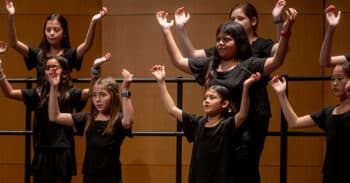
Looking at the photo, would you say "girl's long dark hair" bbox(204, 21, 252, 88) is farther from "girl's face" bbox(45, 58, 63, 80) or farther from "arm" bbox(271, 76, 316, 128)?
"girl's face" bbox(45, 58, 63, 80)

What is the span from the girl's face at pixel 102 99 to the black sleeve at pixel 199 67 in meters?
0.59

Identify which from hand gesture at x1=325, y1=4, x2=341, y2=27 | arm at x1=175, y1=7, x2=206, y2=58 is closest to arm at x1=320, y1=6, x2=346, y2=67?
hand gesture at x1=325, y1=4, x2=341, y2=27

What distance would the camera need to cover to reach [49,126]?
436 cm

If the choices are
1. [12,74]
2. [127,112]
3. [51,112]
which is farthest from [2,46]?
[12,74]

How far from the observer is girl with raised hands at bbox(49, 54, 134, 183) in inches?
159

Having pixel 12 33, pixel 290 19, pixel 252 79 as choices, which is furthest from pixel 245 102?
pixel 12 33

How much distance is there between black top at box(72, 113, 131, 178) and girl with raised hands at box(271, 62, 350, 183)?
3.36ft

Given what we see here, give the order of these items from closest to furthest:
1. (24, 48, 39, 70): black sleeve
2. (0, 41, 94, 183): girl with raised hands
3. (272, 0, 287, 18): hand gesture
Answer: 1. (272, 0, 287, 18): hand gesture
2. (0, 41, 94, 183): girl with raised hands
3. (24, 48, 39, 70): black sleeve

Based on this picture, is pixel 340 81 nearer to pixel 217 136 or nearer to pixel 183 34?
pixel 217 136

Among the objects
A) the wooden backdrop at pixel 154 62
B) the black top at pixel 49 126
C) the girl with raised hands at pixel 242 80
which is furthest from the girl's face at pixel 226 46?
the wooden backdrop at pixel 154 62

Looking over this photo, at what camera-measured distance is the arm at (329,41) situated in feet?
12.1

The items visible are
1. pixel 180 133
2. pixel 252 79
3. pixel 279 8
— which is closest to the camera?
pixel 252 79

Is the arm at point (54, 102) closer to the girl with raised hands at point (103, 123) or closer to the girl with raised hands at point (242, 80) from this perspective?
the girl with raised hands at point (103, 123)

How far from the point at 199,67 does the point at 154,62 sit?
211cm
